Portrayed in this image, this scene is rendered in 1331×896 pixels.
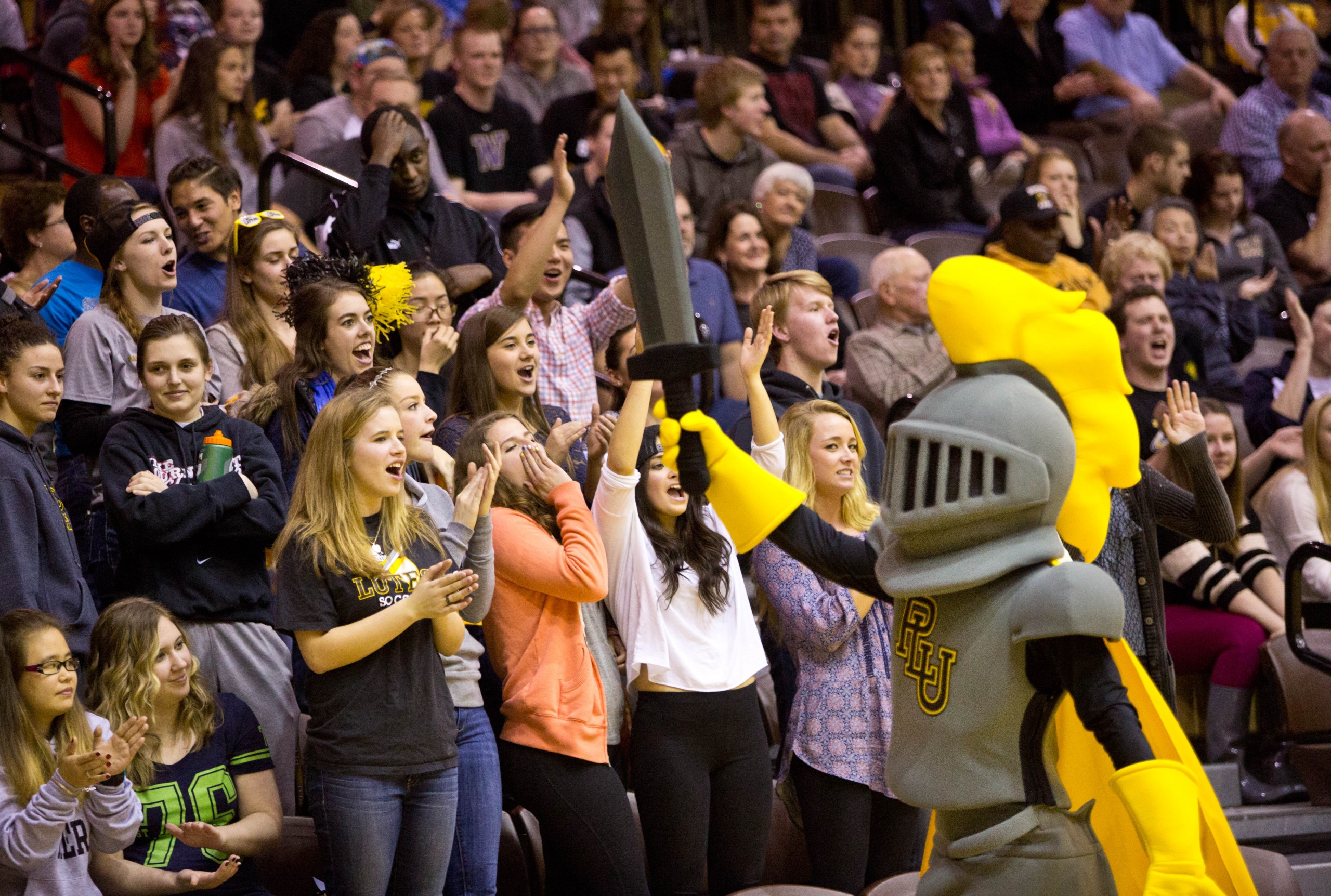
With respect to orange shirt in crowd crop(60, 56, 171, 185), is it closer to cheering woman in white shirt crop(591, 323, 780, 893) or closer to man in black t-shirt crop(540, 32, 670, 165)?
man in black t-shirt crop(540, 32, 670, 165)

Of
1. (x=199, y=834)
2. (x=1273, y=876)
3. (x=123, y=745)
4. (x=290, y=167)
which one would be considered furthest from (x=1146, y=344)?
(x=123, y=745)

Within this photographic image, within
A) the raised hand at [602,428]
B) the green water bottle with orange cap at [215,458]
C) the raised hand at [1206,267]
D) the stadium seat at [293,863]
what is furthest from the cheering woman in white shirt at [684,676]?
the raised hand at [1206,267]

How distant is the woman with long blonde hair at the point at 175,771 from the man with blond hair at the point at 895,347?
9.26 ft

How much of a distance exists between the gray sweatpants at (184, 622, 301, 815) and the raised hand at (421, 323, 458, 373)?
1055mm

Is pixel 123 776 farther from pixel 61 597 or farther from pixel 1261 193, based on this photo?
pixel 1261 193

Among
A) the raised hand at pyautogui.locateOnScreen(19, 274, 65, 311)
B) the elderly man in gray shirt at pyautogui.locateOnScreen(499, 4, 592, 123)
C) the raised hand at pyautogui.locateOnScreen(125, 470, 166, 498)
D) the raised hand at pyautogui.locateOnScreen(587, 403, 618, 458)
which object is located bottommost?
the raised hand at pyautogui.locateOnScreen(125, 470, 166, 498)

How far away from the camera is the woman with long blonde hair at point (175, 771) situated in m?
3.41

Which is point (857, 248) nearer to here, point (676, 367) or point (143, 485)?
point (143, 485)

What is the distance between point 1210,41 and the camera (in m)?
11.8

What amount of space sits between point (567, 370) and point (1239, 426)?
3.13 m

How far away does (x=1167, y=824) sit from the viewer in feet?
7.15

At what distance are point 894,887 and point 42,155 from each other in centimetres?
462

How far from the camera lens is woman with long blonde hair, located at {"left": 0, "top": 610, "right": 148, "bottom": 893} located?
127 inches

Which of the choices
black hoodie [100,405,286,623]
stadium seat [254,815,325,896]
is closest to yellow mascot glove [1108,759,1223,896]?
stadium seat [254,815,325,896]
